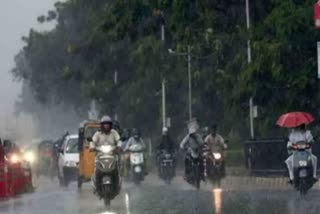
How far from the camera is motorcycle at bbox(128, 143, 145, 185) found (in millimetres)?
40344

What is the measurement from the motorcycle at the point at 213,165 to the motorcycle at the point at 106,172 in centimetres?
913

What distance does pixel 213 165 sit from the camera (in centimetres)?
3350

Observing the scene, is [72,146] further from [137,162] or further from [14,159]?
[14,159]

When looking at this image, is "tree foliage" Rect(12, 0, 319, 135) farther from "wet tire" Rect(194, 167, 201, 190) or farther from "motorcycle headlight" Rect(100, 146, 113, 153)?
"motorcycle headlight" Rect(100, 146, 113, 153)

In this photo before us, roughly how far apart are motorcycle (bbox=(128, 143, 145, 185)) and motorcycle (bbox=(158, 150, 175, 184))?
722 mm

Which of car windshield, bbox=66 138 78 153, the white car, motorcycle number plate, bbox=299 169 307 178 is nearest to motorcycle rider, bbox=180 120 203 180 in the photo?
motorcycle number plate, bbox=299 169 307 178

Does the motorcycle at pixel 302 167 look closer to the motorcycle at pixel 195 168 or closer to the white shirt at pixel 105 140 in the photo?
the white shirt at pixel 105 140

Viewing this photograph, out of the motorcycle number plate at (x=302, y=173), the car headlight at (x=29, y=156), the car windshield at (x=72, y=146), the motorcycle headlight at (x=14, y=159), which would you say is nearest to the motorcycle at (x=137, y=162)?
the car windshield at (x=72, y=146)

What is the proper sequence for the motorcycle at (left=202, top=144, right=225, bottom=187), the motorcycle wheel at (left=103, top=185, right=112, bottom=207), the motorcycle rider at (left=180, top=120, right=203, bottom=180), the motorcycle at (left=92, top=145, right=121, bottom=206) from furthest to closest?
the motorcycle at (left=202, top=144, right=225, bottom=187) → the motorcycle rider at (left=180, top=120, right=203, bottom=180) → the motorcycle at (left=92, top=145, right=121, bottom=206) → the motorcycle wheel at (left=103, top=185, right=112, bottom=207)

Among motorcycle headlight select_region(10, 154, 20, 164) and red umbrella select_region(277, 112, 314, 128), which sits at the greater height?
red umbrella select_region(277, 112, 314, 128)

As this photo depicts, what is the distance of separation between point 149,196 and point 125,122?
4294 cm

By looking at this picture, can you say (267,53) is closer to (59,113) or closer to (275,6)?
(275,6)

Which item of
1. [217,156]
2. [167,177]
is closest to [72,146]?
[167,177]

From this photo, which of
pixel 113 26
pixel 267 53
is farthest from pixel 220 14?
pixel 267 53
